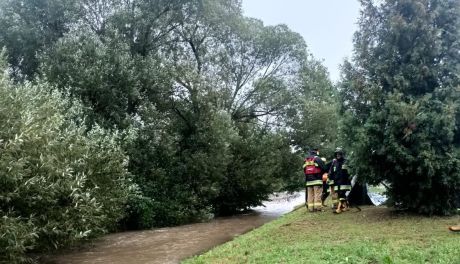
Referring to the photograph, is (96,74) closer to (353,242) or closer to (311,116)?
(353,242)

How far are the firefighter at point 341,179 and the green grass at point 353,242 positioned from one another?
1227 mm

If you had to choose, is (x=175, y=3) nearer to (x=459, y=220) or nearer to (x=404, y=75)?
(x=404, y=75)

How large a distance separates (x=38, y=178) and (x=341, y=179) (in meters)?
10.1

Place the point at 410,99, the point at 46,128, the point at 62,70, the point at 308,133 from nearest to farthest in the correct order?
the point at 46,128
the point at 410,99
the point at 62,70
the point at 308,133

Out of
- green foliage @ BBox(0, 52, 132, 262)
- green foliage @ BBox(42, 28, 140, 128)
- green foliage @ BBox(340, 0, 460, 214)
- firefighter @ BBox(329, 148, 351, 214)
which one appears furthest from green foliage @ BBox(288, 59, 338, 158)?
green foliage @ BBox(0, 52, 132, 262)

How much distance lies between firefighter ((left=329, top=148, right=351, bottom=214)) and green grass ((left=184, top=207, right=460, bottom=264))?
4.02ft

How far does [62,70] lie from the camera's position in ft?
61.7

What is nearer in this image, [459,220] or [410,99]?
[459,220]

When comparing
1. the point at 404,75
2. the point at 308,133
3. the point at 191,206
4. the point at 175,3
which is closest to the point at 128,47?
the point at 175,3

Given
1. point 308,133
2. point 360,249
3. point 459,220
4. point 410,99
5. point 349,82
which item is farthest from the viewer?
point 308,133

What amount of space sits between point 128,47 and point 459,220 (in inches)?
600

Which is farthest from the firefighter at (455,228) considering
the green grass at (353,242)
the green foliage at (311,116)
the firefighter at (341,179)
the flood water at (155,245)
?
the green foliage at (311,116)

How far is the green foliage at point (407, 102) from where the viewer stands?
13.2m

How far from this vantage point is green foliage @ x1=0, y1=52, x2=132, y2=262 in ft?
30.3
